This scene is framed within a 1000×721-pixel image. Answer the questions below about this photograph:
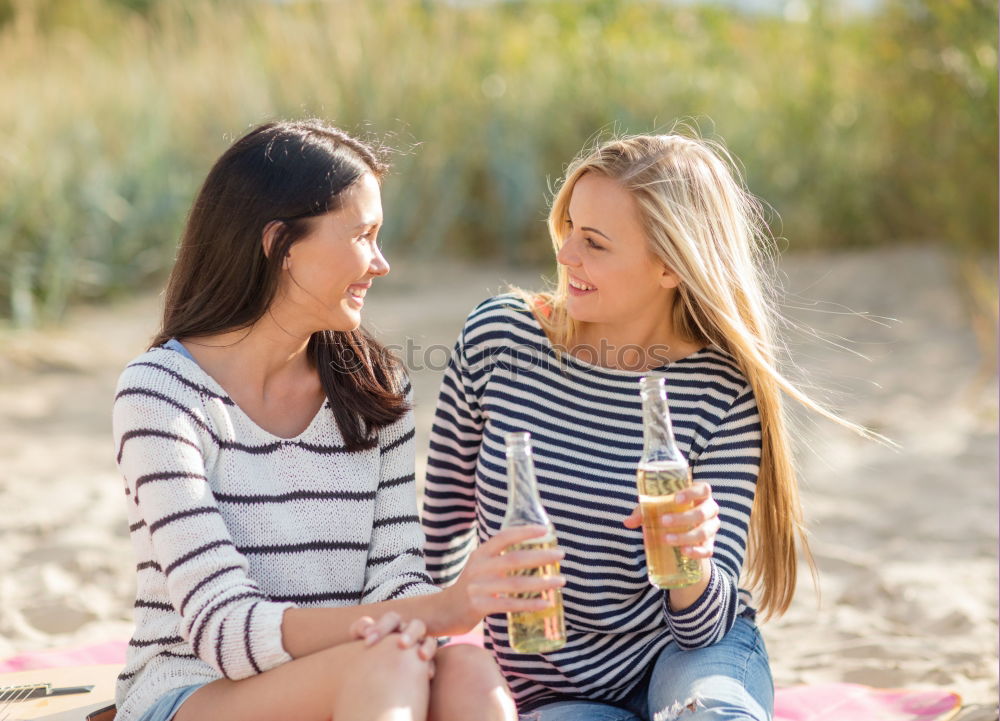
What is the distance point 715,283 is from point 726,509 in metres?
0.54

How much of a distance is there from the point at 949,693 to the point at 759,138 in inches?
278

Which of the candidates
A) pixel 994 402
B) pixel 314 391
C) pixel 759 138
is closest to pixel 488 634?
pixel 314 391

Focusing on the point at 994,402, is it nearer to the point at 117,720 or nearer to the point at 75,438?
the point at 75,438

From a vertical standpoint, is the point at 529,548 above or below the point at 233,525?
below

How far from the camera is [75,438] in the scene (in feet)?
19.4

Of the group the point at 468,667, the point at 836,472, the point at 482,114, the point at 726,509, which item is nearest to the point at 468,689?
the point at 468,667

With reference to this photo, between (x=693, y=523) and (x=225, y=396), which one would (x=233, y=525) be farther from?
(x=693, y=523)

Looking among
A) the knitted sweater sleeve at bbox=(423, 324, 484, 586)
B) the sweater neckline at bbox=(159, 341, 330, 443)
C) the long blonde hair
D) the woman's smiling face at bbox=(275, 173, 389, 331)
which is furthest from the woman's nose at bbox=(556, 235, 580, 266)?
the sweater neckline at bbox=(159, 341, 330, 443)

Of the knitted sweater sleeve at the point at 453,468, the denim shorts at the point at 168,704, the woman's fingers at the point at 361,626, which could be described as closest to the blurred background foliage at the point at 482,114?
the knitted sweater sleeve at the point at 453,468

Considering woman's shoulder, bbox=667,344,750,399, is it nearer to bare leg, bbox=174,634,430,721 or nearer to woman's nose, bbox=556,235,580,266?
woman's nose, bbox=556,235,580,266

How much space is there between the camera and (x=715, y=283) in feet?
8.94

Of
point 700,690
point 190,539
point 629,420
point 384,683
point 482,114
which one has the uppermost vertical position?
point 482,114

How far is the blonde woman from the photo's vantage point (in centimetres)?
262

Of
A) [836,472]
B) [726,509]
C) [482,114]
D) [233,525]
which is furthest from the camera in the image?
[482,114]
